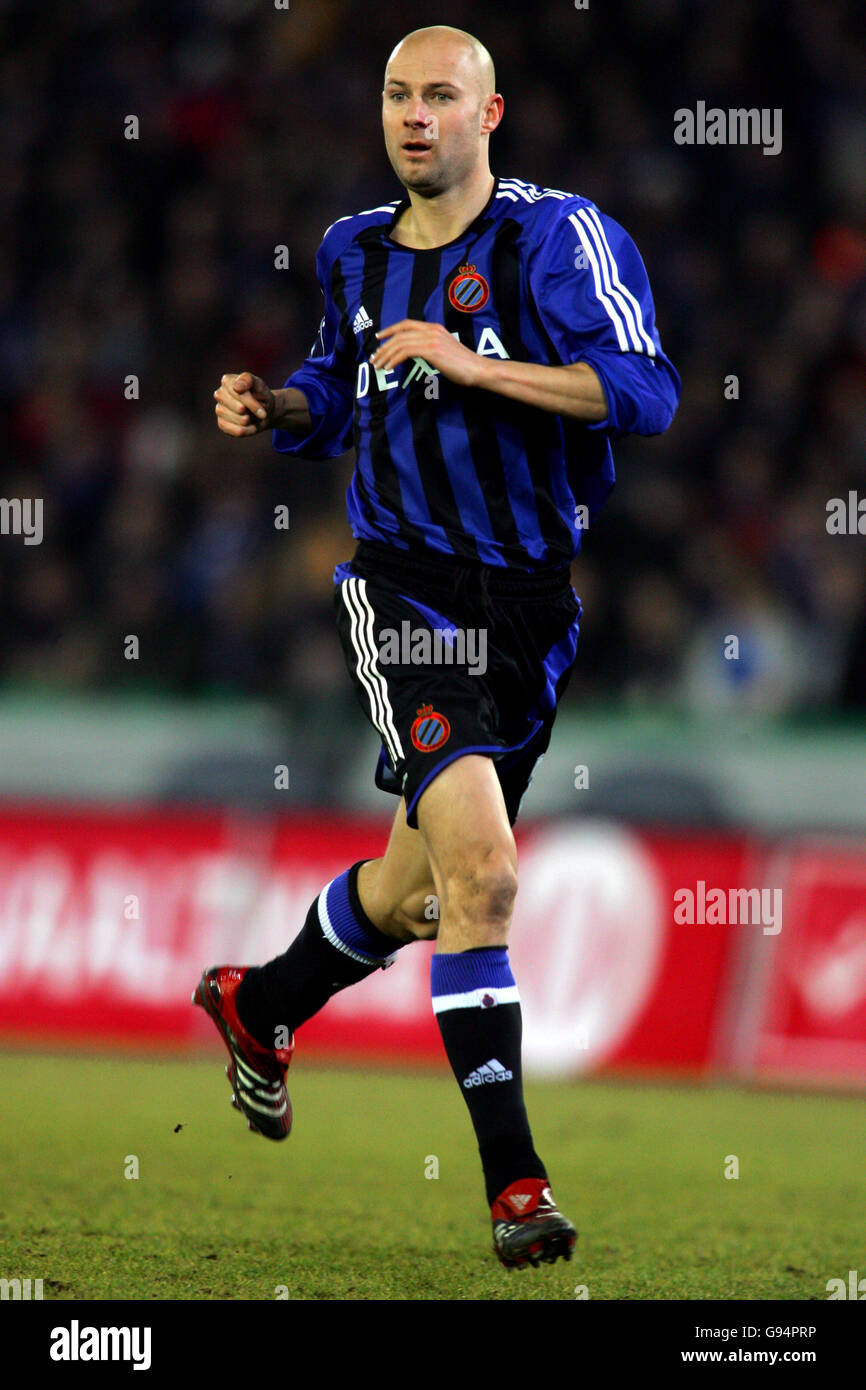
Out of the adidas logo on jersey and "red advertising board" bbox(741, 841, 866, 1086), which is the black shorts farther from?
"red advertising board" bbox(741, 841, 866, 1086)

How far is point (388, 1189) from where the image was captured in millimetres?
5402

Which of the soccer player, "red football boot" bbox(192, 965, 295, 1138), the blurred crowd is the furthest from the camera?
the blurred crowd

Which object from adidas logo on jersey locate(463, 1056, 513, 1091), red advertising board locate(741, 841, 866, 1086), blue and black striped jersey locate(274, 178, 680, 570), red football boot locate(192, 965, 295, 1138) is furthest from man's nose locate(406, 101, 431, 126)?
red advertising board locate(741, 841, 866, 1086)

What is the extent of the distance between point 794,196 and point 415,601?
312 inches

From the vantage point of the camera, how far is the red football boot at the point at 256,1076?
482 centimetres

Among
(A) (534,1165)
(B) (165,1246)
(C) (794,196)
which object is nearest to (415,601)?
(A) (534,1165)

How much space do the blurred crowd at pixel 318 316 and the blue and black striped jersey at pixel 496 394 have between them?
16.4 ft

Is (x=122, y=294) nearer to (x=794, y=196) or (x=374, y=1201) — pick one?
(x=794, y=196)

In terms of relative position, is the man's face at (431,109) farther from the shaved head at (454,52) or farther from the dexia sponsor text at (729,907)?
the dexia sponsor text at (729,907)

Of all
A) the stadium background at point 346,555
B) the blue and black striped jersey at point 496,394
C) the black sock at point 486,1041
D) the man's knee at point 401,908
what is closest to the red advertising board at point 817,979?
the stadium background at point 346,555

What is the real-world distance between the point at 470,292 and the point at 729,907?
4775mm

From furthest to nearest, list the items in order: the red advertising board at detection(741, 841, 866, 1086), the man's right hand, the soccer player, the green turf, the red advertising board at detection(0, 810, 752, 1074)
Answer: the red advertising board at detection(0, 810, 752, 1074)
the red advertising board at detection(741, 841, 866, 1086)
the man's right hand
the green turf
the soccer player
